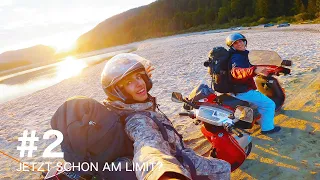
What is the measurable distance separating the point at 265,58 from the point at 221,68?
159 centimetres

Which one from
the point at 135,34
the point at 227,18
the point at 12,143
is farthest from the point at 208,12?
the point at 12,143

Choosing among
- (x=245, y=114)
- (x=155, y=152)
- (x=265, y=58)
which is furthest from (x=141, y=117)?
(x=265, y=58)

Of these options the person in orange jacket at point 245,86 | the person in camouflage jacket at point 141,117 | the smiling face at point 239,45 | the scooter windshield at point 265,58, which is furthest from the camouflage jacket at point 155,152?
the scooter windshield at point 265,58

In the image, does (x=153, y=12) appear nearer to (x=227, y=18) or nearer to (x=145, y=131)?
(x=227, y=18)

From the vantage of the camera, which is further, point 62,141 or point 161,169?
point 62,141

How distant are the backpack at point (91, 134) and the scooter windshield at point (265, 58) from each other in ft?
14.7

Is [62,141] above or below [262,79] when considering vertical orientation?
above

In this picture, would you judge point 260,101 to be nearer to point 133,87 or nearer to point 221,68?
point 221,68

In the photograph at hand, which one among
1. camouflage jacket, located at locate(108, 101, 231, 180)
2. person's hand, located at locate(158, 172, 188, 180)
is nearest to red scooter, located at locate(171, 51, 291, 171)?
camouflage jacket, located at locate(108, 101, 231, 180)

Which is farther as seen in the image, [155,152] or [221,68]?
[221,68]

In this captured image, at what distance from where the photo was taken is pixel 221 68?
5.38 meters

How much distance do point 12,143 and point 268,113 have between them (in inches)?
309

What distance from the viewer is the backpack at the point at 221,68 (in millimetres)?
5297

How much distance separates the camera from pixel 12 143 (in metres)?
8.91
